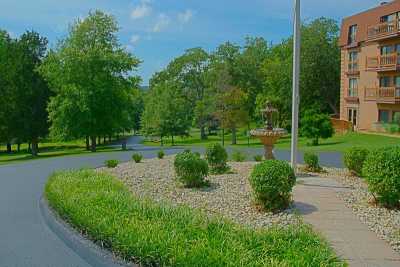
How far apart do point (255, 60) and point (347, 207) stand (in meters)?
42.6

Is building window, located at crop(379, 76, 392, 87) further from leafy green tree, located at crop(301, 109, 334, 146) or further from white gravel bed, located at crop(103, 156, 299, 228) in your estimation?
white gravel bed, located at crop(103, 156, 299, 228)

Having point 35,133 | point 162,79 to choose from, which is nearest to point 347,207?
point 35,133

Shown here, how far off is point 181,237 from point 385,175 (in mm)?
4499

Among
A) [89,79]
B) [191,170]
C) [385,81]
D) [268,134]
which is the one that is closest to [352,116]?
[385,81]

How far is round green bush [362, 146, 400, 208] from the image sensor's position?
7.51 metres

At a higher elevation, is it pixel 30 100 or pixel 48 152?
pixel 30 100

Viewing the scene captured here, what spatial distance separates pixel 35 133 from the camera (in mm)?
31156

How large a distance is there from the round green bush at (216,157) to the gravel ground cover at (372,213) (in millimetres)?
3227

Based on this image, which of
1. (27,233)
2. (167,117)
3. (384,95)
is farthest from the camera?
(167,117)

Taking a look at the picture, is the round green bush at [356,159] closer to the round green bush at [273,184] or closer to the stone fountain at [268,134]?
the stone fountain at [268,134]

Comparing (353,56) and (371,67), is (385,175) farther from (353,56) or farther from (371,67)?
(353,56)

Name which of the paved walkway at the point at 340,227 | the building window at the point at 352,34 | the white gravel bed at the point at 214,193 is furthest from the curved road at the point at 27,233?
the building window at the point at 352,34

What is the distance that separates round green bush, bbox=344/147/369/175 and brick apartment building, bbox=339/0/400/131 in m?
18.9

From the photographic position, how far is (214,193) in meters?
9.04
